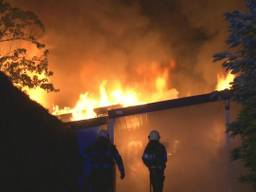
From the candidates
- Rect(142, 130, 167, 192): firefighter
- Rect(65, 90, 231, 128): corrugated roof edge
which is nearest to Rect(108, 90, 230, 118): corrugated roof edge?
Rect(65, 90, 231, 128): corrugated roof edge

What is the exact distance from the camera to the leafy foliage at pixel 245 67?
12.5 metres

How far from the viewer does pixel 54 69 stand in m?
63.5

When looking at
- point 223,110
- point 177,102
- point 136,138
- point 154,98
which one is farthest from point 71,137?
point 154,98

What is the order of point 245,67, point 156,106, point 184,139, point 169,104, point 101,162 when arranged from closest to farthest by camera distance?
point 245,67 → point 101,162 → point 184,139 → point 169,104 → point 156,106

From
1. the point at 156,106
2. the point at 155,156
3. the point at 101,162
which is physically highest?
the point at 156,106

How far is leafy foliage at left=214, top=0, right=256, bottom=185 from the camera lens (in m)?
12.5

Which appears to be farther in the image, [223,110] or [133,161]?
[133,161]

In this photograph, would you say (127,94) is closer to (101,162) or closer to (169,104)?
(169,104)

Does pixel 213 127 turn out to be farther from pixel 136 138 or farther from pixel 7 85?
pixel 7 85

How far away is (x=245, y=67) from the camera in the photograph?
12844 millimetres

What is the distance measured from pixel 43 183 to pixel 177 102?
5.08m

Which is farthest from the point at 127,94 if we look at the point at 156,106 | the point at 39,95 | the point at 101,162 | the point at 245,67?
the point at 245,67

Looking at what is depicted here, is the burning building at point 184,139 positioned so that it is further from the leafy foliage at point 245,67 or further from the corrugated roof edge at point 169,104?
the leafy foliage at point 245,67

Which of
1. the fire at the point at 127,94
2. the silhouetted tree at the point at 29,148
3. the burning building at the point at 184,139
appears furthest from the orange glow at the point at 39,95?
the silhouetted tree at the point at 29,148
